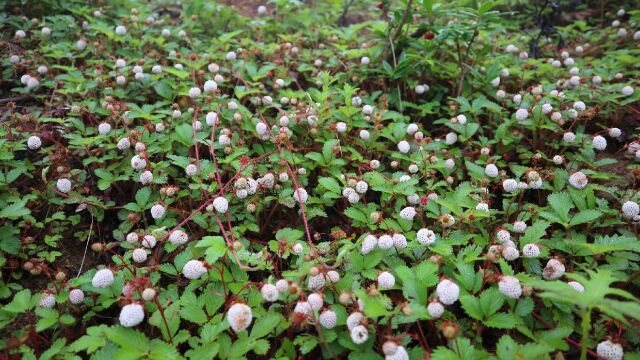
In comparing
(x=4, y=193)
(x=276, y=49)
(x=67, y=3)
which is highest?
(x=67, y=3)

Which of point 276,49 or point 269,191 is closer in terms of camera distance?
point 269,191

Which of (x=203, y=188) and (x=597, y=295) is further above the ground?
(x=597, y=295)

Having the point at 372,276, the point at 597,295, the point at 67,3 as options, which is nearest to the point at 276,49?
the point at 67,3

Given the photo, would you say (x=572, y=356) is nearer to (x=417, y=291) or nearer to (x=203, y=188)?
(x=417, y=291)

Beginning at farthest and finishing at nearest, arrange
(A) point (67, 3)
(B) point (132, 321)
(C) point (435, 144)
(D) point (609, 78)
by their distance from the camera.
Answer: (A) point (67, 3), (D) point (609, 78), (C) point (435, 144), (B) point (132, 321)

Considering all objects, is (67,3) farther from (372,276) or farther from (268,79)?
(372,276)

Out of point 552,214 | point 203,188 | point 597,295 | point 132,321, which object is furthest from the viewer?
point 203,188
